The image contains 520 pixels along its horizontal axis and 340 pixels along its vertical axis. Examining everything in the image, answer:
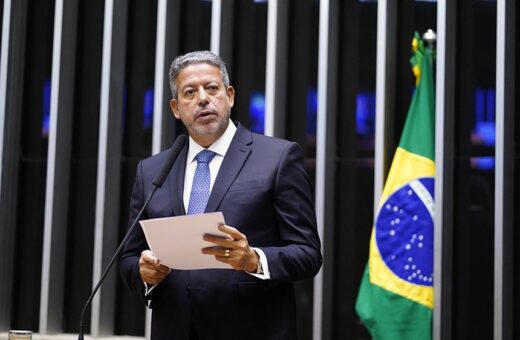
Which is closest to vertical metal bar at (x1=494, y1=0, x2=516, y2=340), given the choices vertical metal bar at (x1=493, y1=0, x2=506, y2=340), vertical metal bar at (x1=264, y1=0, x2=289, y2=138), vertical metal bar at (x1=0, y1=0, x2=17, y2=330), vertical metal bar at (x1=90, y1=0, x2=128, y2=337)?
vertical metal bar at (x1=493, y1=0, x2=506, y2=340)

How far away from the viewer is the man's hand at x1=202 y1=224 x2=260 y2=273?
6.98 ft

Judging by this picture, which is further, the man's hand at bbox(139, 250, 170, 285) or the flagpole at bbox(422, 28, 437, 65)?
the flagpole at bbox(422, 28, 437, 65)

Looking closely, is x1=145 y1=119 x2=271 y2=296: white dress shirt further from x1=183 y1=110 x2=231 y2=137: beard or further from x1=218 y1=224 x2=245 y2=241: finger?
x1=218 y1=224 x2=245 y2=241: finger

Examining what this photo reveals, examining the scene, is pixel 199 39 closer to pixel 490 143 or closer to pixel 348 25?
pixel 348 25

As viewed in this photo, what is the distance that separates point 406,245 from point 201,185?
1.93 meters

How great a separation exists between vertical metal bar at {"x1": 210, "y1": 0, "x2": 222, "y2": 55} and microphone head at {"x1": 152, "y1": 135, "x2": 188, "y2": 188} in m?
2.21

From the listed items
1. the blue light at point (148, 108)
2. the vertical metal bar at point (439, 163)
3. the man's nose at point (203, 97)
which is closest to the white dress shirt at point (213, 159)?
the man's nose at point (203, 97)

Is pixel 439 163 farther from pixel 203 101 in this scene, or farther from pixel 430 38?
pixel 203 101

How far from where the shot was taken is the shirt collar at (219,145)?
256 cm

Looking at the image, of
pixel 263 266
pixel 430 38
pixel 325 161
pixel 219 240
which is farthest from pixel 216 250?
pixel 430 38

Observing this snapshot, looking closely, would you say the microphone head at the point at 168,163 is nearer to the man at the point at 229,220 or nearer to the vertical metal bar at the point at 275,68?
the man at the point at 229,220

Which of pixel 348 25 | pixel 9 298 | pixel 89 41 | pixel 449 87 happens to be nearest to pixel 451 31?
pixel 449 87

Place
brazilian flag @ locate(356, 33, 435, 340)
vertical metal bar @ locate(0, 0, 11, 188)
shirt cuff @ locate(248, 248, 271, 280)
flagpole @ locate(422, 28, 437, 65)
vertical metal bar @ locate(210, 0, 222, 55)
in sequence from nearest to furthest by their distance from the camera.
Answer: shirt cuff @ locate(248, 248, 271, 280), brazilian flag @ locate(356, 33, 435, 340), flagpole @ locate(422, 28, 437, 65), vertical metal bar @ locate(210, 0, 222, 55), vertical metal bar @ locate(0, 0, 11, 188)

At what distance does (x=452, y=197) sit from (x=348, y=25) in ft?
3.60
